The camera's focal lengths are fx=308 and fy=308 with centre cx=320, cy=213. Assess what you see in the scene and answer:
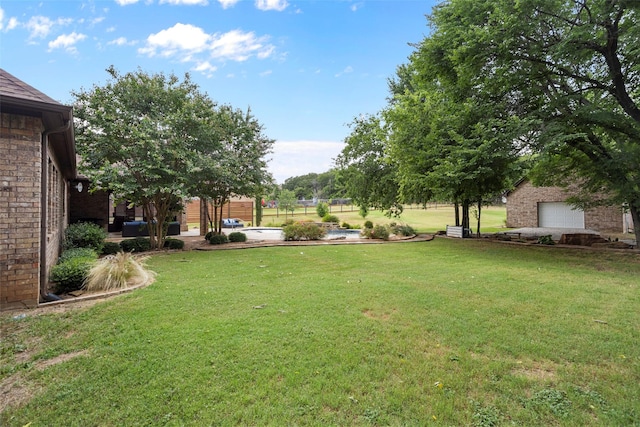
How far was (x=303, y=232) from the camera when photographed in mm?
13984

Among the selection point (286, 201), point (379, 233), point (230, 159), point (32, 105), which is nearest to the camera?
point (32, 105)

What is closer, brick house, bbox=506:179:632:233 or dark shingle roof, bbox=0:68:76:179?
dark shingle roof, bbox=0:68:76:179

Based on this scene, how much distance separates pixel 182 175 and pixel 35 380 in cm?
764

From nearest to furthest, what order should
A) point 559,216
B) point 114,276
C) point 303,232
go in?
point 114,276 < point 303,232 < point 559,216

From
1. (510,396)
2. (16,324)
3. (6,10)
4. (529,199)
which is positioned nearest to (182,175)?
(6,10)

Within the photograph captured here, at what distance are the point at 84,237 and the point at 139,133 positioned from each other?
333cm

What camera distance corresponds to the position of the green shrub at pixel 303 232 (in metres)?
13.8

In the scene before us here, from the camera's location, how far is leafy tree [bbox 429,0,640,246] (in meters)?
7.67

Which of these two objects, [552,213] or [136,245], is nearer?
→ [136,245]

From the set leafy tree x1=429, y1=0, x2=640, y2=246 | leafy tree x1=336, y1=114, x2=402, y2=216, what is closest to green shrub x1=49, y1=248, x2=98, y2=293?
leafy tree x1=429, y1=0, x2=640, y2=246

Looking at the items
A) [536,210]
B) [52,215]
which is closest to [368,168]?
[536,210]

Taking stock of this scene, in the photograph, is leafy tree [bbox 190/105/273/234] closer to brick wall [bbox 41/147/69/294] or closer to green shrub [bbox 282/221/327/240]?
green shrub [bbox 282/221/327/240]

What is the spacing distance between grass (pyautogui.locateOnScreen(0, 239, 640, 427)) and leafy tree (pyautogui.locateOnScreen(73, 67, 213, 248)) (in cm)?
487

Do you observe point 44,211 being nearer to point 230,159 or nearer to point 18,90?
point 18,90
